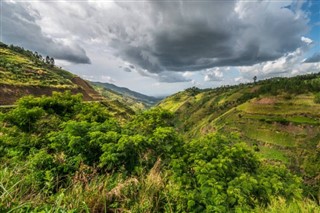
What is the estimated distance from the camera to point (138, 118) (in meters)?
20.2

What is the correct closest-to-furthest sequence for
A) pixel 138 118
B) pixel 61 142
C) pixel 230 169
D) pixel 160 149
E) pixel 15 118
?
pixel 230 169 < pixel 61 142 < pixel 160 149 < pixel 15 118 < pixel 138 118

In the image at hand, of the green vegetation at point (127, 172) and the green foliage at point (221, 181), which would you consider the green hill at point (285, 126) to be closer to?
the green foliage at point (221, 181)

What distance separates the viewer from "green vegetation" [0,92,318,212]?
4430mm

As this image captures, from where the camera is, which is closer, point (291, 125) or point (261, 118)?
point (291, 125)

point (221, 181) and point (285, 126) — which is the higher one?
point (221, 181)

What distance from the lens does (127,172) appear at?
8.86m

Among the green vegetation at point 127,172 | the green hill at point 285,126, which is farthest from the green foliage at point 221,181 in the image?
the green hill at point 285,126

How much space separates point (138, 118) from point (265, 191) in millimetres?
12134

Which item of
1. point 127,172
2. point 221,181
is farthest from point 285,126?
point 127,172

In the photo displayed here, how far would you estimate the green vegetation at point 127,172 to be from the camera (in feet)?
14.5

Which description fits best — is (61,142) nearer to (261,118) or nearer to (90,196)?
(90,196)

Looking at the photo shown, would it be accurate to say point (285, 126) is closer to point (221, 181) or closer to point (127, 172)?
point (221, 181)

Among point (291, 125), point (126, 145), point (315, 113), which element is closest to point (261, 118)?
point (291, 125)

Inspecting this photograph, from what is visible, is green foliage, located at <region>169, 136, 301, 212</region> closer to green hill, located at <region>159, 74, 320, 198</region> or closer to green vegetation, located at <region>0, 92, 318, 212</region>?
green vegetation, located at <region>0, 92, 318, 212</region>
